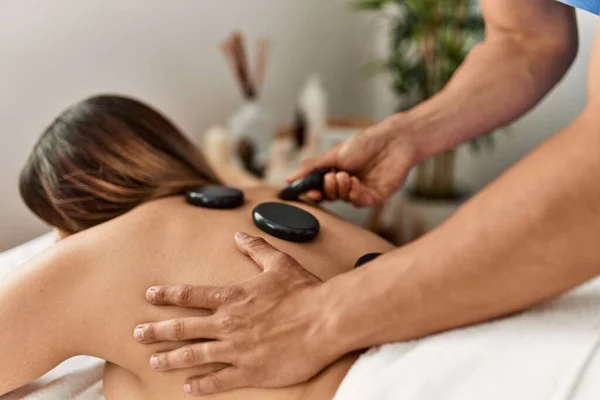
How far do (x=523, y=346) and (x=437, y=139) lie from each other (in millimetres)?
649

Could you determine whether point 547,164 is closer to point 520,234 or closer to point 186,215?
point 520,234

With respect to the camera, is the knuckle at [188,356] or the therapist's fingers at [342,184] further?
the therapist's fingers at [342,184]

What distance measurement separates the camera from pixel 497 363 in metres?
0.76

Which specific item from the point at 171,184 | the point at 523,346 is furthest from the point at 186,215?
the point at 523,346

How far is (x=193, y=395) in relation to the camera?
922 millimetres

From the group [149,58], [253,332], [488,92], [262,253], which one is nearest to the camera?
[253,332]

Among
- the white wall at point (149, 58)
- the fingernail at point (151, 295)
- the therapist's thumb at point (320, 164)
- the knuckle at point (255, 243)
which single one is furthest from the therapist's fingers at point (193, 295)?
the white wall at point (149, 58)

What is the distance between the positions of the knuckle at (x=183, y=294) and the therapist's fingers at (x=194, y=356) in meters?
0.06

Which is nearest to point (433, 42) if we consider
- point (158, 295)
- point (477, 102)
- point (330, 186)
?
point (477, 102)

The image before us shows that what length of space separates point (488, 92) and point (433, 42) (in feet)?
4.57

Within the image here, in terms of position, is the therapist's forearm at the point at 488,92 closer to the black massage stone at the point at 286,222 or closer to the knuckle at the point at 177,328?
the black massage stone at the point at 286,222

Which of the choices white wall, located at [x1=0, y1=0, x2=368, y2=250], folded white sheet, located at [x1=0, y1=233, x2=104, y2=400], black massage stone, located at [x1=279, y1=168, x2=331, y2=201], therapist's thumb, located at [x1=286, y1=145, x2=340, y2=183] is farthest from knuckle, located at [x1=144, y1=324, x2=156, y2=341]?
white wall, located at [x1=0, y1=0, x2=368, y2=250]

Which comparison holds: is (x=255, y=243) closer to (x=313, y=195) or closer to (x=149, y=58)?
(x=313, y=195)

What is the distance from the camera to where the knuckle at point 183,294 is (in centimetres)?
92
